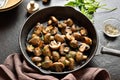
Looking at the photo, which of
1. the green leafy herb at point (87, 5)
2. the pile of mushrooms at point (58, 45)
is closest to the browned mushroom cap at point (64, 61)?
the pile of mushrooms at point (58, 45)

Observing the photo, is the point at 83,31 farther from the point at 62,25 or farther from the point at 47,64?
the point at 47,64

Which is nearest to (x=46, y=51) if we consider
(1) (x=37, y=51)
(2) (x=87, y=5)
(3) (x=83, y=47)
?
(1) (x=37, y=51)

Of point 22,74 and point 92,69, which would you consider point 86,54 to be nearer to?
point 92,69

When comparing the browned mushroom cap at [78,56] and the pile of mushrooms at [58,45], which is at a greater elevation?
the pile of mushrooms at [58,45]

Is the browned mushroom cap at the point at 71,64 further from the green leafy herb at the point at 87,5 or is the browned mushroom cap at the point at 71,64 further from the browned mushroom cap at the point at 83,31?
the green leafy herb at the point at 87,5

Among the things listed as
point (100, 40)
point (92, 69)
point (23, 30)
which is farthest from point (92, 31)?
point (23, 30)

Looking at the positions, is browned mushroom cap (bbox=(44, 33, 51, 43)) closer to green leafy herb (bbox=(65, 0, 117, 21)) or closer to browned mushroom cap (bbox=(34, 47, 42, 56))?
browned mushroom cap (bbox=(34, 47, 42, 56))
